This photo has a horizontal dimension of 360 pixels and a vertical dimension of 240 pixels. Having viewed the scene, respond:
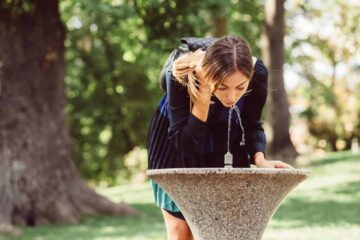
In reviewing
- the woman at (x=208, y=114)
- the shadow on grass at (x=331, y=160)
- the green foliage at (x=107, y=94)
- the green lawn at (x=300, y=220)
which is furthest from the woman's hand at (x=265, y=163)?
the green foliage at (x=107, y=94)

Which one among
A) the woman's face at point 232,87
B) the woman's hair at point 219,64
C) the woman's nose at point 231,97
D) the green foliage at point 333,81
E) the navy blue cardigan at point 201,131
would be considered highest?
the woman's hair at point 219,64

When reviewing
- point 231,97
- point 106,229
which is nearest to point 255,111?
point 231,97

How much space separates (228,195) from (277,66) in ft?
48.9

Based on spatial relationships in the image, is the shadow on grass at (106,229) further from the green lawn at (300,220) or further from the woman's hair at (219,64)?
the woman's hair at (219,64)

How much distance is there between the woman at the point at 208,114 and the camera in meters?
3.44

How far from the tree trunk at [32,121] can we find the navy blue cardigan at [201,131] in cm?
807

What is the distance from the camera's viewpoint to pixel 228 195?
3465 millimetres

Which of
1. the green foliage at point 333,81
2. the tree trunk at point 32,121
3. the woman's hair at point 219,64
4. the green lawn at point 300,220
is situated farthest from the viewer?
the green foliage at point 333,81

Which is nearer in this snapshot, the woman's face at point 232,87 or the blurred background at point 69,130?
the woman's face at point 232,87

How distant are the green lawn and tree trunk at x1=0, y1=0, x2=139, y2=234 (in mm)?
473

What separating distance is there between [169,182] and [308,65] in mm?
31048

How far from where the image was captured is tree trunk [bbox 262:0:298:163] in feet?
59.3

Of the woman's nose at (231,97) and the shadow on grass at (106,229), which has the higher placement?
the woman's nose at (231,97)

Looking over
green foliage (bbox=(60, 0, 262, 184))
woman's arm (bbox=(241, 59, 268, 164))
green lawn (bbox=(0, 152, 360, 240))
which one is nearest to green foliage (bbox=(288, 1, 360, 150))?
green foliage (bbox=(60, 0, 262, 184))
